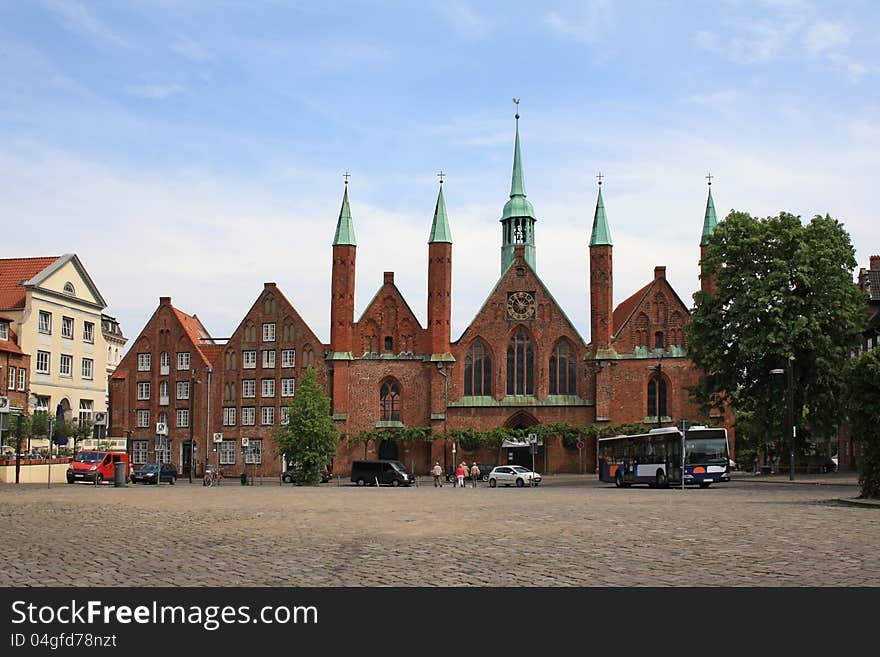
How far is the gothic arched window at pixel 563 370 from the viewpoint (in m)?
74.9

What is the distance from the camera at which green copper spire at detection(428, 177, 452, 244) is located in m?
76.4

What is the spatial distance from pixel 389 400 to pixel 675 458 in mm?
33239

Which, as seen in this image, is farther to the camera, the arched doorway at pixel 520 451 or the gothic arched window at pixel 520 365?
the gothic arched window at pixel 520 365

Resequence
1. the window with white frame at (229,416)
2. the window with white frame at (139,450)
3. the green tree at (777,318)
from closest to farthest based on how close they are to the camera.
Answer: the green tree at (777,318) → the window with white frame at (229,416) → the window with white frame at (139,450)

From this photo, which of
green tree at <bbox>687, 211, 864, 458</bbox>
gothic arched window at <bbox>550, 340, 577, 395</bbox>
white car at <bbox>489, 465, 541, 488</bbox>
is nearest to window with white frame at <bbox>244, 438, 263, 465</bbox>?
gothic arched window at <bbox>550, 340, 577, 395</bbox>

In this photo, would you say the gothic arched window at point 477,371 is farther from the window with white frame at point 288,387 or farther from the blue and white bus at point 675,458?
the blue and white bus at point 675,458

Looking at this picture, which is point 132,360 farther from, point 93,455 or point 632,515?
point 632,515

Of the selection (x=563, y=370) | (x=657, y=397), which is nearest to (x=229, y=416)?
(x=563, y=370)

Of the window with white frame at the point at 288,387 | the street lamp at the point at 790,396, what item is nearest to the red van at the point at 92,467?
the window with white frame at the point at 288,387

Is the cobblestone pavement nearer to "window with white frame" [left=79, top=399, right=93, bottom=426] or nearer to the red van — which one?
the red van

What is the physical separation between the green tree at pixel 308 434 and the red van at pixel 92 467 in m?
9.43

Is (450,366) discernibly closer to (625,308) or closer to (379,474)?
(379,474)

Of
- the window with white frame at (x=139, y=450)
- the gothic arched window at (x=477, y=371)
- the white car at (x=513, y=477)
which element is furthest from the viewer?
the window with white frame at (x=139, y=450)

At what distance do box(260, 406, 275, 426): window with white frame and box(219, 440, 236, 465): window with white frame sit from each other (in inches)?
116
